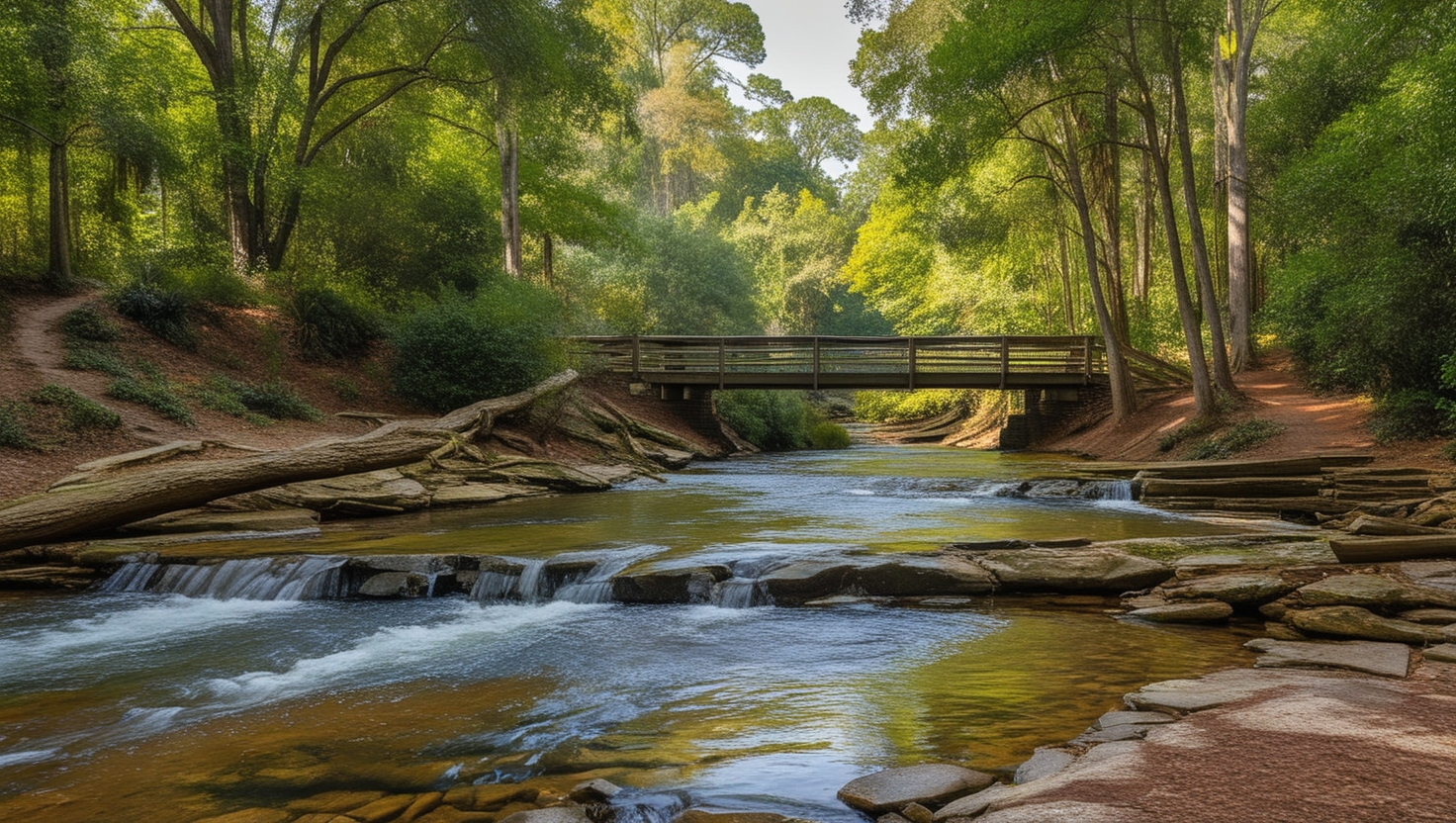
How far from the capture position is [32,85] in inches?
622

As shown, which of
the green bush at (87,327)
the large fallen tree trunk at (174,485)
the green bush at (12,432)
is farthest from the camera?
the green bush at (87,327)

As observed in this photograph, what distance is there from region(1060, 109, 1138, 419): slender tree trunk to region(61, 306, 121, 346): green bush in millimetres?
19961

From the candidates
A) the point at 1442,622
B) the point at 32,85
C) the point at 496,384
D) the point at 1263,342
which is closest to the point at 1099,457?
the point at 1263,342

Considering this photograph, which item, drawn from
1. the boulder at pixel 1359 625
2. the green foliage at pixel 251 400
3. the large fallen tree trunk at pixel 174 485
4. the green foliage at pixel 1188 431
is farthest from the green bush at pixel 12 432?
the green foliage at pixel 1188 431

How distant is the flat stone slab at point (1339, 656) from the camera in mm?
4375

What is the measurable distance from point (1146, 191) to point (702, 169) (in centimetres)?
3343

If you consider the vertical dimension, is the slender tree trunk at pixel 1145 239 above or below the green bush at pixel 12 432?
above

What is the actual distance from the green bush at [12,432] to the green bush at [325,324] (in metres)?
7.31

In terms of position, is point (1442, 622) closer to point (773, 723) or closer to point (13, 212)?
point (773, 723)

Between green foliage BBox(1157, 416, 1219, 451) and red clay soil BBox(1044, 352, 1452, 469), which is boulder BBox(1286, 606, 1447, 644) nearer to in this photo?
red clay soil BBox(1044, 352, 1452, 469)

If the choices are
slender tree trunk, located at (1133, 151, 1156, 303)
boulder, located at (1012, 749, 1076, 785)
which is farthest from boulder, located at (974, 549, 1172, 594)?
slender tree trunk, located at (1133, 151, 1156, 303)

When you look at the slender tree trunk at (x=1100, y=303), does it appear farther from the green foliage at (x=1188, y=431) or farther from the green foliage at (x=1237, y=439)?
the green foliage at (x=1237, y=439)

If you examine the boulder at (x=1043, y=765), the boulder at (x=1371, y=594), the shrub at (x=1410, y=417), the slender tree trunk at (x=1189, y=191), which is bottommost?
the boulder at (x=1043, y=765)

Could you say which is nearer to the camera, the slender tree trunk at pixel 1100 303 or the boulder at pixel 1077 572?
the boulder at pixel 1077 572
